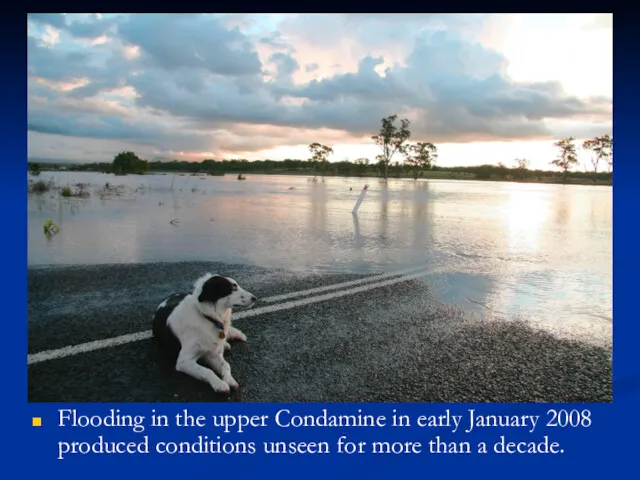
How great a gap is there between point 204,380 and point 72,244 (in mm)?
5905

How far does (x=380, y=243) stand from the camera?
9.45 m

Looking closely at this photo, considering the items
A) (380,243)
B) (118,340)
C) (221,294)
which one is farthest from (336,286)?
(380,243)

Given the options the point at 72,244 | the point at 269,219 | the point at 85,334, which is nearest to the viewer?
the point at 85,334

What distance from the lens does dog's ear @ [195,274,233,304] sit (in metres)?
3.61

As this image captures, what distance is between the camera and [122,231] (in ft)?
31.4

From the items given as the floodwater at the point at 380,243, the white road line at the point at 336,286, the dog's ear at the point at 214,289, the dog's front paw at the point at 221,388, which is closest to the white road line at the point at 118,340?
the white road line at the point at 336,286

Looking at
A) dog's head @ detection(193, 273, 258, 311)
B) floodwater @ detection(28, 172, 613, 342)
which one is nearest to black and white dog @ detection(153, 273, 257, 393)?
dog's head @ detection(193, 273, 258, 311)

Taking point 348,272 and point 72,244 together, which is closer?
point 348,272

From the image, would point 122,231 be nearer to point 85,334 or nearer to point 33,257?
point 33,257

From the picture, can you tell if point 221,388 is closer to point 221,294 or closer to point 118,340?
point 221,294

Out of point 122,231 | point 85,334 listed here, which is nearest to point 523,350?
point 85,334

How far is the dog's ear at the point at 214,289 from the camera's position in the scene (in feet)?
11.9

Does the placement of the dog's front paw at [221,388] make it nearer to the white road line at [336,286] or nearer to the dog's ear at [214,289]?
the dog's ear at [214,289]

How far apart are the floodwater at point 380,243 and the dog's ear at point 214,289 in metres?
3.32
